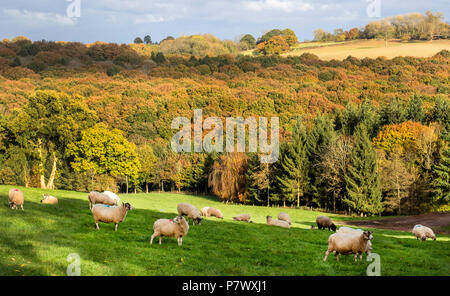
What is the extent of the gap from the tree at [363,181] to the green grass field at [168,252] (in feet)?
120

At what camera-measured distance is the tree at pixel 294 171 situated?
226 ft

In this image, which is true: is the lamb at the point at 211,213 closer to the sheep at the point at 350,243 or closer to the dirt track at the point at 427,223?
the dirt track at the point at 427,223

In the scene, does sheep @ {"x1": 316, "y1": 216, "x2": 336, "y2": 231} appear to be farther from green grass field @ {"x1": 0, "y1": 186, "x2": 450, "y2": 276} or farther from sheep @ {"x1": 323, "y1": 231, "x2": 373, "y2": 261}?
sheep @ {"x1": 323, "y1": 231, "x2": 373, "y2": 261}

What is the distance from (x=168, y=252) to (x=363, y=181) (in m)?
48.4

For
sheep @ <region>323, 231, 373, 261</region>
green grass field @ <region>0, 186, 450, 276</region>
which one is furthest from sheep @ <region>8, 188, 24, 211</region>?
sheep @ <region>323, 231, 373, 261</region>

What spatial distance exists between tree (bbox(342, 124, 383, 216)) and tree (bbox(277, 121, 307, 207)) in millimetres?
10616

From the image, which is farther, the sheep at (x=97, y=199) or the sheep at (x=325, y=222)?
the sheep at (x=325, y=222)

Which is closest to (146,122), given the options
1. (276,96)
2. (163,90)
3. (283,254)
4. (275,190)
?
(163,90)

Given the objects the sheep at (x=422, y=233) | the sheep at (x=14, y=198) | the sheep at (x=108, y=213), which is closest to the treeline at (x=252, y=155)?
the sheep at (x=422, y=233)

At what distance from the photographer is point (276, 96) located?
15038cm

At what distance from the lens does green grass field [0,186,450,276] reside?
40.9ft

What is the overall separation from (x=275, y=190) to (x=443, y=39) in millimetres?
172597

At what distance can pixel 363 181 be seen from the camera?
57750mm
